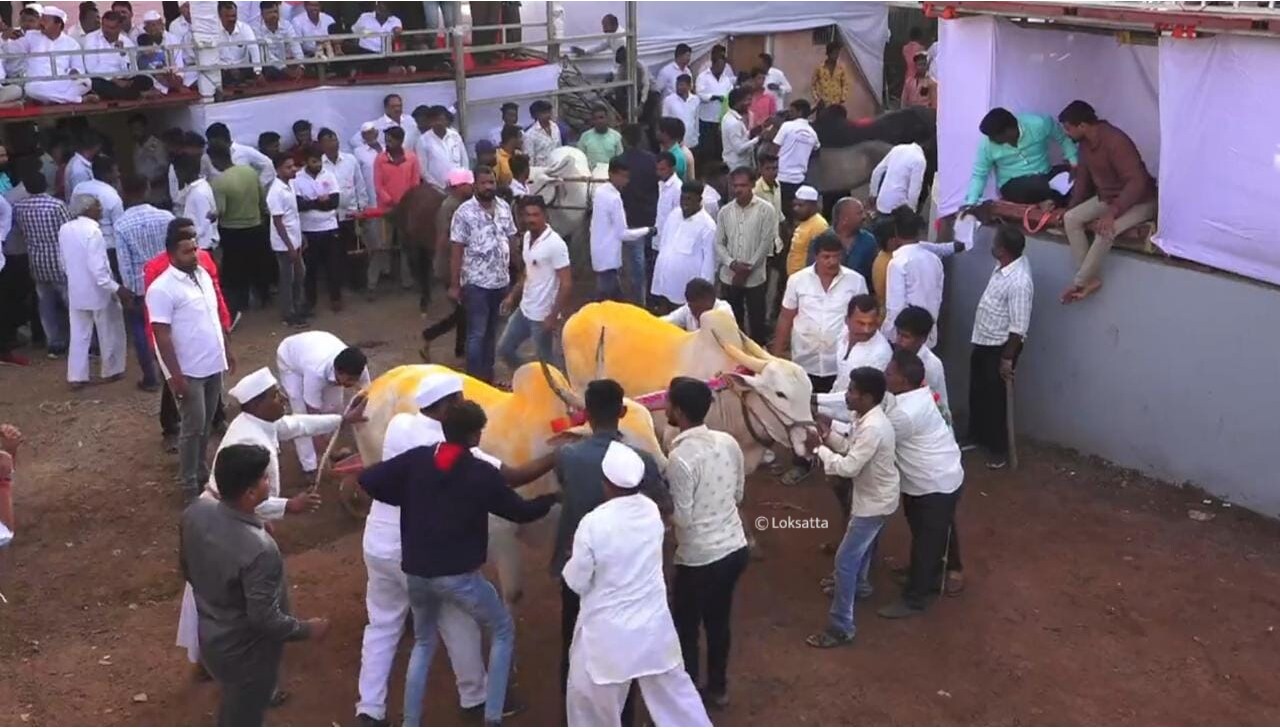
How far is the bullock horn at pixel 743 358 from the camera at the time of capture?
712 cm

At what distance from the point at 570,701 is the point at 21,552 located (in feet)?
14.3

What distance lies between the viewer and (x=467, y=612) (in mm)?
5527

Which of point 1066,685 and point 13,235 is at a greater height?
point 13,235

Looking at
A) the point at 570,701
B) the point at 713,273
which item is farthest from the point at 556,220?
the point at 570,701

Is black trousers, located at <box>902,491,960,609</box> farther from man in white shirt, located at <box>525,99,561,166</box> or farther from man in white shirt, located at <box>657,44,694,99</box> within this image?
man in white shirt, located at <box>657,44,694,99</box>

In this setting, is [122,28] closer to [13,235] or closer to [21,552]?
[13,235]

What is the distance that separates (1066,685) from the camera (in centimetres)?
641

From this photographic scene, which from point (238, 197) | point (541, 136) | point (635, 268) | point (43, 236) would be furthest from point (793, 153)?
point (43, 236)

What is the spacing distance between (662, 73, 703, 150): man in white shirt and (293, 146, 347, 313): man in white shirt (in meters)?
5.23

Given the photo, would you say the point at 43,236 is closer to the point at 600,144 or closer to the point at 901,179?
the point at 600,144

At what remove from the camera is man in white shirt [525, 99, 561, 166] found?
1388 cm

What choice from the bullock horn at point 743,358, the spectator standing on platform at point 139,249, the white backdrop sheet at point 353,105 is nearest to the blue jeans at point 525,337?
the bullock horn at point 743,358

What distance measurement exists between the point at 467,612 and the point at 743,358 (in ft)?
7.73

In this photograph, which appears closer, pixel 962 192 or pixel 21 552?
pixel 21 552
